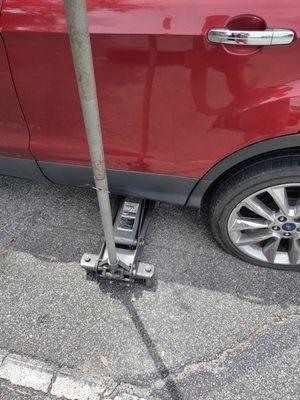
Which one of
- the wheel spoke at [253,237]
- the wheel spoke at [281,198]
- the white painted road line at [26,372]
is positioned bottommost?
the white painted road line at [26,372]

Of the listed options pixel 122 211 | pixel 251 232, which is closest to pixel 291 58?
pixel 251 232

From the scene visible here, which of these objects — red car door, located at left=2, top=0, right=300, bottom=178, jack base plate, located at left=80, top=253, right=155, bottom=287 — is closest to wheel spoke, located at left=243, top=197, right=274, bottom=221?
red car door, located at left=2, top=0, right=300, bottom=178

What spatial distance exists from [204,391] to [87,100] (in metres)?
1.43

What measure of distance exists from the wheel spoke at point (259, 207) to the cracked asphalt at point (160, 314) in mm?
441

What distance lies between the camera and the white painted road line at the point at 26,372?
1.89 m

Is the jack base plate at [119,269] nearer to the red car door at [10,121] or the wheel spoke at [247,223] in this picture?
the wheel spoke at [247,223]

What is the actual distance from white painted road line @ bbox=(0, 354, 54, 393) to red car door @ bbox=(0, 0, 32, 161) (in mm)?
1037

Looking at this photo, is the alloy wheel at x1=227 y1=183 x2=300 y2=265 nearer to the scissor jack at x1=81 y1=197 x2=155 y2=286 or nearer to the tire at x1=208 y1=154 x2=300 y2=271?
the tire at x1=208 y1=154 x2=300 y2=271

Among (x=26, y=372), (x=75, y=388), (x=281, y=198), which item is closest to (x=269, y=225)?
(x=281, y=198)

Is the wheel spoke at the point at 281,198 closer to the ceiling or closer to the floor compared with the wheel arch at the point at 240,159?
closer to the floor

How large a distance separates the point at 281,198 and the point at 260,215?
0.51 ft

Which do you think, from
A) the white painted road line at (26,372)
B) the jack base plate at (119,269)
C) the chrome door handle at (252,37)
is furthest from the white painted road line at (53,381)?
the chrome door handle at (252,37)

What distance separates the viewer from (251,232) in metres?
2.19

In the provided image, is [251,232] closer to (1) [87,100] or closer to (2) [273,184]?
(2) [273,184]
